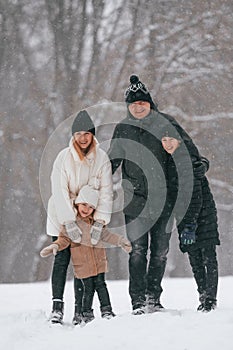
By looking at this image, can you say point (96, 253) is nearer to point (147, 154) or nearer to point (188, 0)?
point (147, 154)

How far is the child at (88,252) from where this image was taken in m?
6.42

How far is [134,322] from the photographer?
5.47 m

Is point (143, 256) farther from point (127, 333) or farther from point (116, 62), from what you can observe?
point (116, 62)

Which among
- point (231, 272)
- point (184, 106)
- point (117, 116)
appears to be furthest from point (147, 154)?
point (231, 272)

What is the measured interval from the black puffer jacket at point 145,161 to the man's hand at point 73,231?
53 centimetres

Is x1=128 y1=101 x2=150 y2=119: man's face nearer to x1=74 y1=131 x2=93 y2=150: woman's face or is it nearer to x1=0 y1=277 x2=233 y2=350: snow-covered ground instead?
x1=74 y1=131 x2=93 y2=150: woman's face

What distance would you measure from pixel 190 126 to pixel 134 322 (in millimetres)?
14838

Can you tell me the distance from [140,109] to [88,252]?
130cm

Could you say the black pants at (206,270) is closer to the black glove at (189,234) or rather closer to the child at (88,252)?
the black glove at (189,234)

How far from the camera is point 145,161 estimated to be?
661 cm

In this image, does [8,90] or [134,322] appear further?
[8,90]

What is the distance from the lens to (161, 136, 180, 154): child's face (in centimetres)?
652

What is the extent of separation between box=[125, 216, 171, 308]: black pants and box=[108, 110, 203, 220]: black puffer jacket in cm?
10

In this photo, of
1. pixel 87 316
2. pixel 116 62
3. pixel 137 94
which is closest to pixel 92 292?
pixel 87 316
